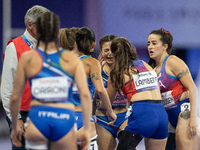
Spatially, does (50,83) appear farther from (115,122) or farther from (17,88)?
(115,122)

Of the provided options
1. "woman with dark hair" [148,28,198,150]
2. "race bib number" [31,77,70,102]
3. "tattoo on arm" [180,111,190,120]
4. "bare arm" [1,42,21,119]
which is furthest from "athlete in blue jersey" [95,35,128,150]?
"race bib number" [31,77,70,102]

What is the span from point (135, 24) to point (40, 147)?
20.3 feet

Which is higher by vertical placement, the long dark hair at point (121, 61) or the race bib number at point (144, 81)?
the long dark hair at point (121, 61)

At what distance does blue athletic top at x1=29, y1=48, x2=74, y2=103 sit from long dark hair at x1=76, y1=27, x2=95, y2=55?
1071 millimetres

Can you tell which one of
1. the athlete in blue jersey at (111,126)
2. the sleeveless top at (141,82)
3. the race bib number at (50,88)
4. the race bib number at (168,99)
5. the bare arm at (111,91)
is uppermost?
the race bib number at (50,88)

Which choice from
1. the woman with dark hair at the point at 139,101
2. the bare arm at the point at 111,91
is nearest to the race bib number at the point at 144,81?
the woman with dark hair at the point at 139,101

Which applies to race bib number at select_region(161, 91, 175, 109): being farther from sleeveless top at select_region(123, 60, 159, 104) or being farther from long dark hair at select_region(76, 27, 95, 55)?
long dark hair at select_region(76, 27, 95, 55)

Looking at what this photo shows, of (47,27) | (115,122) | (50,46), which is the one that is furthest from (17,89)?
(115,122)

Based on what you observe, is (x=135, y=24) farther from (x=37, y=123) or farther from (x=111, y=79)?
(x=37, y=123)

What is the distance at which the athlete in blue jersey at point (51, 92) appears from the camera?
6.93 ft

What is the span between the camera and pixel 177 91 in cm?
351

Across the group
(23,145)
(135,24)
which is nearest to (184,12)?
(135,24)

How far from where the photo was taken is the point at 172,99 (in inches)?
139

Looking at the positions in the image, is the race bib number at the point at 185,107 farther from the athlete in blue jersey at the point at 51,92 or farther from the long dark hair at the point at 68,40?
the athlete in blue jersey at the point at 51,92
